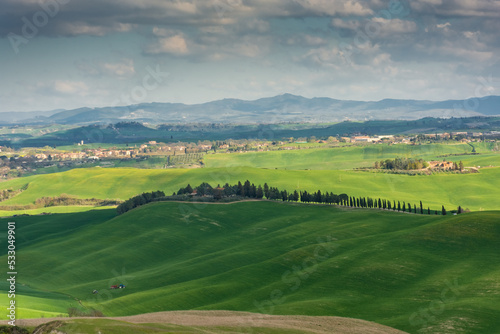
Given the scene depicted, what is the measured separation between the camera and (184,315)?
77312mm

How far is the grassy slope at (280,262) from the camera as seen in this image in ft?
260

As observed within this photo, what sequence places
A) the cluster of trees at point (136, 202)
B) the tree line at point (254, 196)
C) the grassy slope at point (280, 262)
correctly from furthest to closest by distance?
the cluster of trees at point (136, 202) < the tree line at point (254, 196) < the grassy slope at point (280, 262)

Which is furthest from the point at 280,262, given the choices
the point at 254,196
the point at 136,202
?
the point at 136,202

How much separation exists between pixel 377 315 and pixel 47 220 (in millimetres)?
128046

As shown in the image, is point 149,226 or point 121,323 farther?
point 149,226

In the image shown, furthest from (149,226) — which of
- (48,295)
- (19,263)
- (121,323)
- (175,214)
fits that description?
(121,323)

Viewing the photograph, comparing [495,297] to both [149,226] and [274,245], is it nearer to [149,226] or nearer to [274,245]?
[274,245]

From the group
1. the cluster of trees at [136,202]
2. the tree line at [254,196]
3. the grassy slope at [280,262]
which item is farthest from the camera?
the cluster of trees at [136,202]

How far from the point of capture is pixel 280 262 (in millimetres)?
104250

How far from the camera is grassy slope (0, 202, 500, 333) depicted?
79.2m

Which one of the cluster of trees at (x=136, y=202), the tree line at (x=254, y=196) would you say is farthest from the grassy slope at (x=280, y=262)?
the cluster of trees at (x=136, y=202)

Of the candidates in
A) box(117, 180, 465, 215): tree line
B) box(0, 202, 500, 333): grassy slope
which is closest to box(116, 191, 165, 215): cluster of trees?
box(117, 180, 465, 215): tree line

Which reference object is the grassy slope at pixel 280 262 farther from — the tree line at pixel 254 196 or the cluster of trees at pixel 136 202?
the cluster of trees at pixel 136 202

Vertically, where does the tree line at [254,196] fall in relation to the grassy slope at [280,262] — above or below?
above
